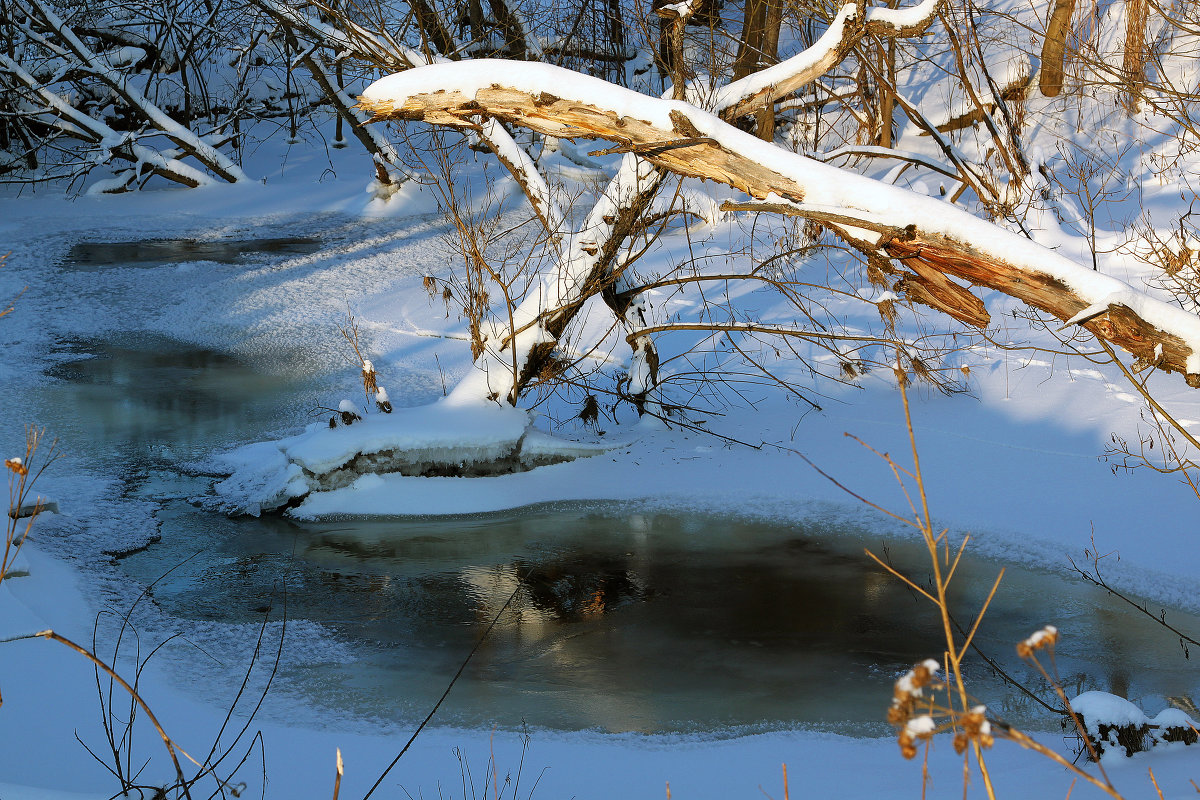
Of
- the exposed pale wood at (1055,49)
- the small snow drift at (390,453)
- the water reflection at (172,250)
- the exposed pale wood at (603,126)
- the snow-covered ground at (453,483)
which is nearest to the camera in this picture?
the snow-covered ground at (453,483)

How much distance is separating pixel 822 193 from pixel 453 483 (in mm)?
3135

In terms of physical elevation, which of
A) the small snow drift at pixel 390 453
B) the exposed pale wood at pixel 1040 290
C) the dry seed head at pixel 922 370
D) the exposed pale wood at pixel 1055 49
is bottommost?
the small snow drift at pixel 390 453

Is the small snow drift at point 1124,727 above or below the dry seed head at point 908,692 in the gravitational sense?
below

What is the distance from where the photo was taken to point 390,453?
5980 mm

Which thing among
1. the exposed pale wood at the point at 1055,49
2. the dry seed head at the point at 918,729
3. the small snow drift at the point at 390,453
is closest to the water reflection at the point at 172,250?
the small snow drift at the point at 390,453

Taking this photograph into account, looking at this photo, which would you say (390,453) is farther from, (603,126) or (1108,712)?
(1108,712)

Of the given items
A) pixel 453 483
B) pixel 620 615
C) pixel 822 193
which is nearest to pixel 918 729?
pixel 822 193

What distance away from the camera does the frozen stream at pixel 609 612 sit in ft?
12.1

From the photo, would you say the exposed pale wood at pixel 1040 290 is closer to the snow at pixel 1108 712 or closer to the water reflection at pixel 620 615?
the snow at pixel 1108 712

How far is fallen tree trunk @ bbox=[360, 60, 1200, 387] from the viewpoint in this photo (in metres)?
3.21

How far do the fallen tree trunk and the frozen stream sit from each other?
1.36m

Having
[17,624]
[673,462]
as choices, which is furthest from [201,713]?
[673,462]

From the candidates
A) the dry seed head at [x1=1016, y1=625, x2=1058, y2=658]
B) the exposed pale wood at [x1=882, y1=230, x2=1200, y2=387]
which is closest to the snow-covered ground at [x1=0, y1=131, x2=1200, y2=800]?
the exposed pale wood at [x1=882, y1=230, x2=1200, y2=387]

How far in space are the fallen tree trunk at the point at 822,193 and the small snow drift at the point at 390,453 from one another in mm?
1920
